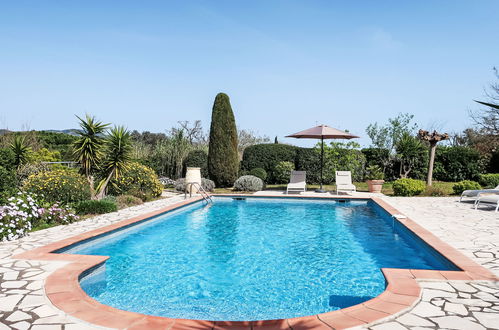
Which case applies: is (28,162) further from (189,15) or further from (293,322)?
(293,322)

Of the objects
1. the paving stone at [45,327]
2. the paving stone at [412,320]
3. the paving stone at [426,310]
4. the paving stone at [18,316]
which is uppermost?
the paving stone at [426,310]

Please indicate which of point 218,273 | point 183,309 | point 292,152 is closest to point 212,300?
point 183,309

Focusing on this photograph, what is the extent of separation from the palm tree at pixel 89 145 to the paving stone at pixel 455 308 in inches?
368

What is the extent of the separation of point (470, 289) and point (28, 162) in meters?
12.5

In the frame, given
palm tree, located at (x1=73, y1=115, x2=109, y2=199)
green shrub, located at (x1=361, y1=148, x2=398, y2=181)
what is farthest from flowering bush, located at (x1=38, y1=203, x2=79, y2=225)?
green shrub, located at (x1=361, y1=148, x2=398, y2=181)

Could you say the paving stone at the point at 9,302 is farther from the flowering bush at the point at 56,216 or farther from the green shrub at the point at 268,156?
the green shrub at the point at 268,156

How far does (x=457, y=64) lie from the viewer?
13500mm

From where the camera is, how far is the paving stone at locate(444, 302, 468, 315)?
9.91ft

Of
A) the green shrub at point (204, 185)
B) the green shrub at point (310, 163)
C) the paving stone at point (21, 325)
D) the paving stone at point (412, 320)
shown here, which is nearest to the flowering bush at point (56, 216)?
the paving stone at point (21, 325)

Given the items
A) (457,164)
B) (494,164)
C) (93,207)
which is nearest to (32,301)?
(93,207)

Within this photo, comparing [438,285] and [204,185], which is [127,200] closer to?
[204,185]

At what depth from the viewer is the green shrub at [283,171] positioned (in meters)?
16.7

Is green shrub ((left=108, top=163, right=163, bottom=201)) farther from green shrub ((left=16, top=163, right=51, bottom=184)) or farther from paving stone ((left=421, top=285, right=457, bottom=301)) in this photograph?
paving stone ((left=421, top=285, right=457, bottom=301))

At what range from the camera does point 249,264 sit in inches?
218
